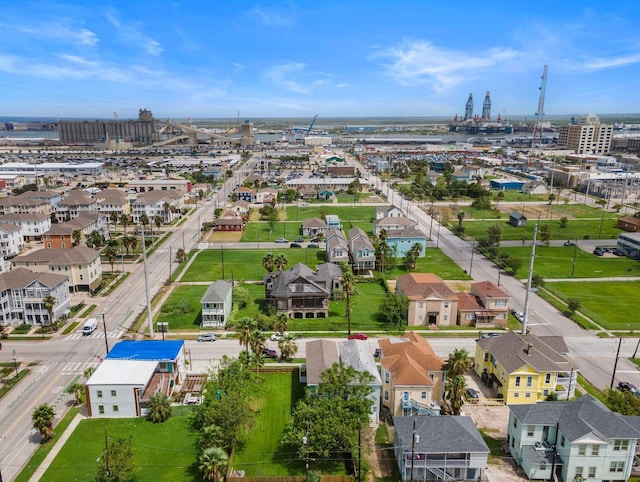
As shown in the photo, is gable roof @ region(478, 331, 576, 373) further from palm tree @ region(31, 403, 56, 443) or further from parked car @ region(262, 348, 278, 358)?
palm tree @ region(31, 403, 56, 443)

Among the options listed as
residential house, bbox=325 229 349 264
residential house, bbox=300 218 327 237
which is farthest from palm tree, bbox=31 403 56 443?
residential house, bbox=300 218 327 237

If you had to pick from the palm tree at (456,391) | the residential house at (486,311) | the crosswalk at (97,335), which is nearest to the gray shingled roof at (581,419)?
the palm tree at (456,391)

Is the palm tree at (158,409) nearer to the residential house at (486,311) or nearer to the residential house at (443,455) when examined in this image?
the residential house at (443,455)

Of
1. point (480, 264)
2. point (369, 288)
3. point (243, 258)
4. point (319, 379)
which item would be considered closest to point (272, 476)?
point (319, 379)

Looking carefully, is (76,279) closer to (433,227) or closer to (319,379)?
(319,379)

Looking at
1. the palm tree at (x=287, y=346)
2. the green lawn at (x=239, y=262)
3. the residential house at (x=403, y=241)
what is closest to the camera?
the palm tree at (x=287, y=346)

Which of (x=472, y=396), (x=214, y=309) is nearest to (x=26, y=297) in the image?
(x=214, y=309)
